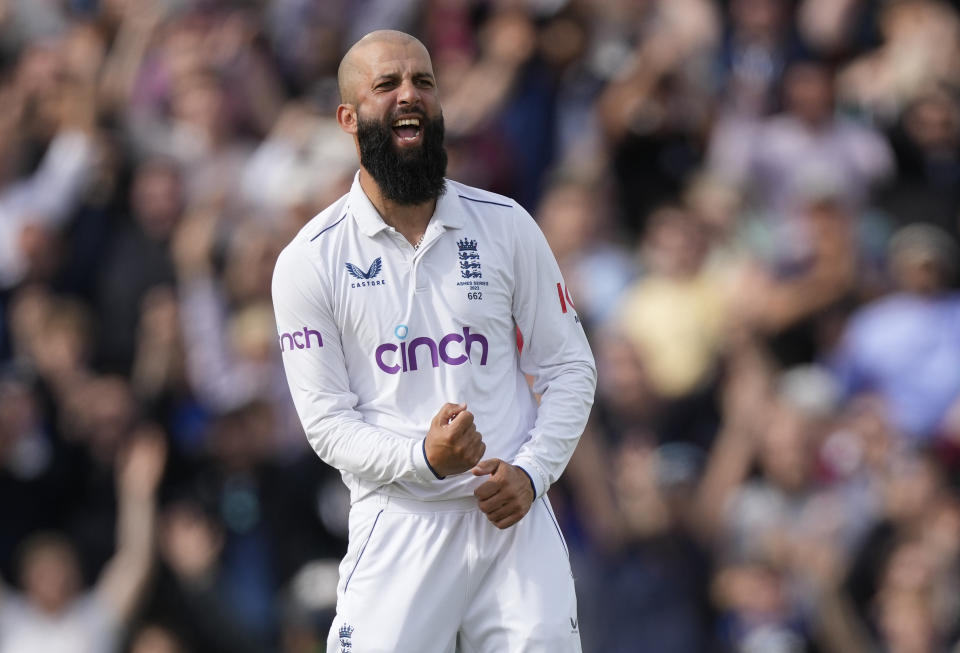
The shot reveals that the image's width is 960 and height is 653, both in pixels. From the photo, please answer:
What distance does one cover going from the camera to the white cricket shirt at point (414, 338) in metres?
5.36

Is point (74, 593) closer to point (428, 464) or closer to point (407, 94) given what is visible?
point (428, 464)

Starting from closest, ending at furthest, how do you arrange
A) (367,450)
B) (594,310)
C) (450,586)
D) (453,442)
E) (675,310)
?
(453,442) → (367,450) → (450,586) → (675,310) → (594,310)

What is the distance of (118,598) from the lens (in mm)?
9930

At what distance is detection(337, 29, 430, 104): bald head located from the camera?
536 cm

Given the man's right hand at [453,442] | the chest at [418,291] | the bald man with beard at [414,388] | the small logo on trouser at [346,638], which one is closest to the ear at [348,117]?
the bald man with beard at [414,388]

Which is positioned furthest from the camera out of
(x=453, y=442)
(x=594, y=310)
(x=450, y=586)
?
(x=594, y=310)

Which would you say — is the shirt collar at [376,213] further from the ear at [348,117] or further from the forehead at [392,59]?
the forehead at [392,59]

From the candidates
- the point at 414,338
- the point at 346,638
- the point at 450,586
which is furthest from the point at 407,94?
the point at 346,638

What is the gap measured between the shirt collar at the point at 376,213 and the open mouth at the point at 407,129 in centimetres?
26

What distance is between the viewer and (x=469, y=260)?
5.46m

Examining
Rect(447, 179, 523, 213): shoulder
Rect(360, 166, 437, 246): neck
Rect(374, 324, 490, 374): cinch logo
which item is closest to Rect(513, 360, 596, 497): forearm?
Rect(374, 324, 490, 374): cinch logo

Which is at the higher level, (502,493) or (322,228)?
(322,228)

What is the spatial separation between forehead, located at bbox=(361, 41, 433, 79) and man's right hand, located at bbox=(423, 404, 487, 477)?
121cm

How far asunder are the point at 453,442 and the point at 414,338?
19.8 inches
